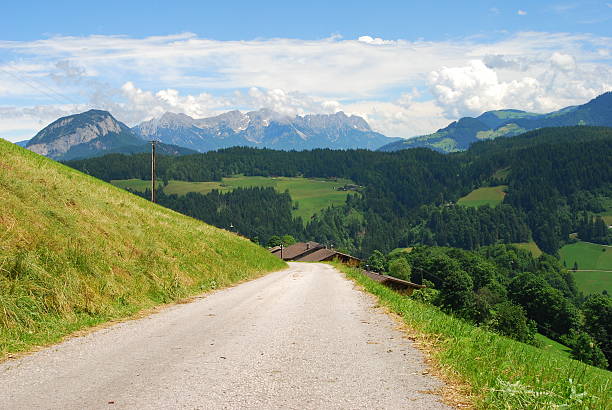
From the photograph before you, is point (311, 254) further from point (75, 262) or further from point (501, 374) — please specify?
point (501, 374)

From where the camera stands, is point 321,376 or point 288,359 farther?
point 288,359

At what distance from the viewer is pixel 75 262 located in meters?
14.3

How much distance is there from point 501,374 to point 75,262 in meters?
12.1

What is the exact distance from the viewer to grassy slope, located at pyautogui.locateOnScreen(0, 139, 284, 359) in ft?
36.4

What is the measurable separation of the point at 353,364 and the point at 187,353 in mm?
2995

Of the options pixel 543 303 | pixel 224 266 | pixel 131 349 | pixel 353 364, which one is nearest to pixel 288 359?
pixel 353 364

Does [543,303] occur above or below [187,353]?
below

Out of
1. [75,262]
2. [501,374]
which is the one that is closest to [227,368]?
[501,374]

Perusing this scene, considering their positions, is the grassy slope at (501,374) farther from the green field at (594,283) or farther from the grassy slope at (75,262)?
the green field at (594,283)

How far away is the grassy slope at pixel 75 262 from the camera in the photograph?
11102 mm

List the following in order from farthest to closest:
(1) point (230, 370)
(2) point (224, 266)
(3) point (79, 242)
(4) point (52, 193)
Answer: (2) point (224, 266) → (4) point (52, 193) → (3) point (79, 242) → (1) point (230, 370)

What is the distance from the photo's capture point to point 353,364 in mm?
7852

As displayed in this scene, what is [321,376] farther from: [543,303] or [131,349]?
[543,303]

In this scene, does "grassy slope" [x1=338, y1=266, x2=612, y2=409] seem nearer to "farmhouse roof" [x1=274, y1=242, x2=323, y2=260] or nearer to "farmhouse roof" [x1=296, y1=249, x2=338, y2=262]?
"farmhouse roof" [x1=296, y1=249, x2=338, y2=262]
